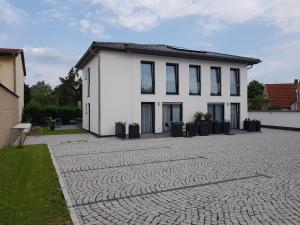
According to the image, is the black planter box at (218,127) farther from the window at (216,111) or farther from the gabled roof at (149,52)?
the gabled roof at (149,52)

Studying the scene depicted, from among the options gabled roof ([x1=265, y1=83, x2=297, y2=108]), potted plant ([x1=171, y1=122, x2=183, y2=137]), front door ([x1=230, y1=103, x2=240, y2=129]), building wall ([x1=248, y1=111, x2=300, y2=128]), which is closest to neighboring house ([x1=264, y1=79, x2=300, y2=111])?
gabled roof ([x1=265, y1=83, x2=297, y2=108])

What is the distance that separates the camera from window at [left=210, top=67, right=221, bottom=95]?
69.7 feet

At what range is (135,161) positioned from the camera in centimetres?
970

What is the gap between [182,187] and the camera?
6523 mm

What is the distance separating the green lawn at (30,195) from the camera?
14.9 ft

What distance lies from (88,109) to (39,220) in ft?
58.3

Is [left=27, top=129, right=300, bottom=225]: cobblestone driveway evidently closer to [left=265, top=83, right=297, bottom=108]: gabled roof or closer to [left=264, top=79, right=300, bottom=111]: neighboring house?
[left=264, top=79, right=300, bottom=111]: neighboring house

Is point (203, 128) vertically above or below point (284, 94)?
below

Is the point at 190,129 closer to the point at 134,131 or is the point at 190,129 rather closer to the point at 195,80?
the point at 134,131

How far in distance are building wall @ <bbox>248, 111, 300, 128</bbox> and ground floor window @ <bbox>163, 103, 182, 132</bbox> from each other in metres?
9.42

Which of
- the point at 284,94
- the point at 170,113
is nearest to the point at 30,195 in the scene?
the point at 170,113

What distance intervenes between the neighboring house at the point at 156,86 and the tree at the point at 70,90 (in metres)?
26.7

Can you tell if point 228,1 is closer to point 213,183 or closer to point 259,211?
point 213,183

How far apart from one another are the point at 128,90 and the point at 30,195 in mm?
12822
